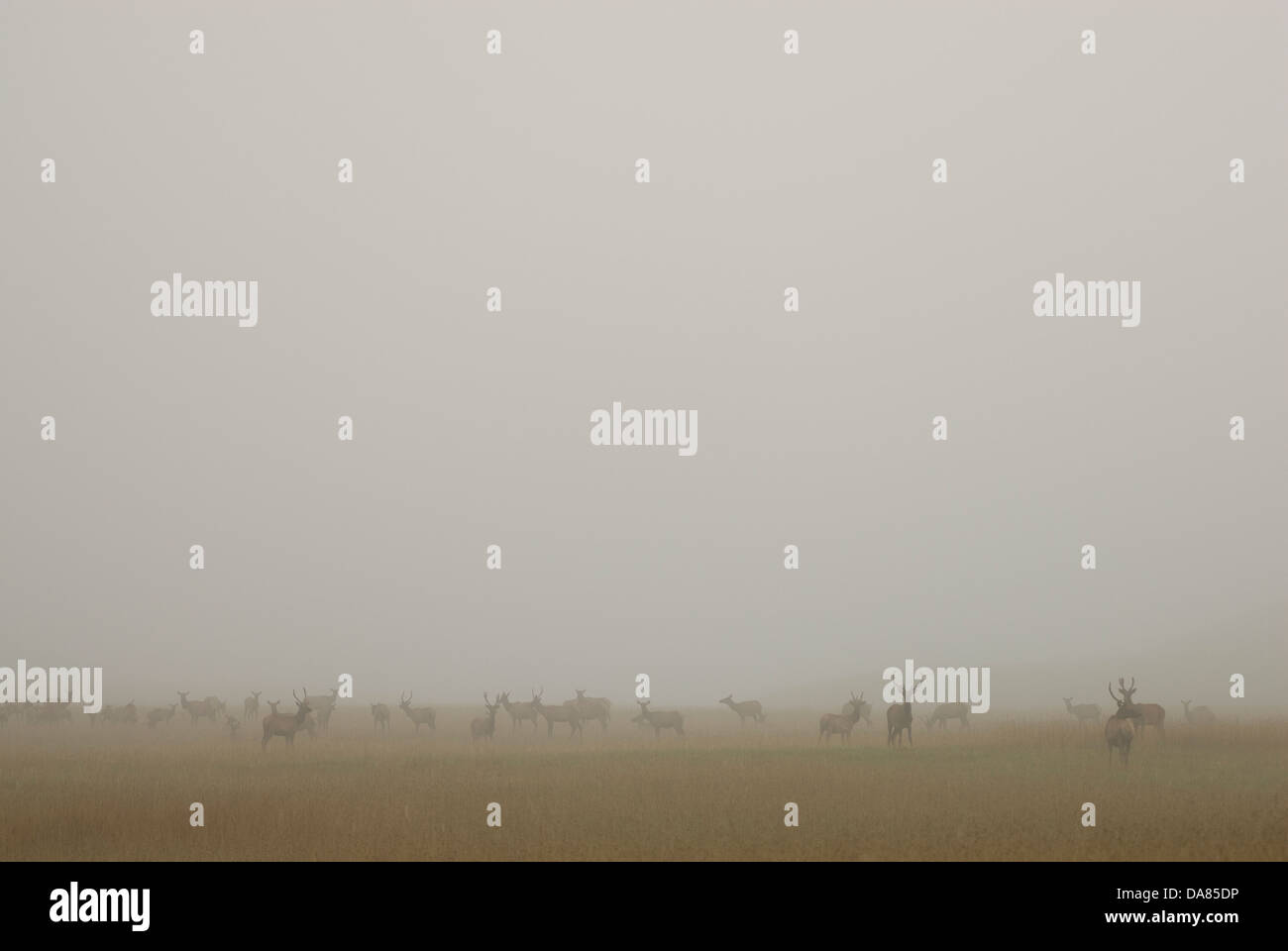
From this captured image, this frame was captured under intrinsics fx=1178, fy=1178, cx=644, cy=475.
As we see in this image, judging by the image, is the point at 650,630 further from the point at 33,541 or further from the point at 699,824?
the point at 699,824

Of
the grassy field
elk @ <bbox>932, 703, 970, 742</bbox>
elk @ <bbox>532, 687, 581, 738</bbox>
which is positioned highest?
elk @ <bbox>532, 687, 581, 738</bbox>

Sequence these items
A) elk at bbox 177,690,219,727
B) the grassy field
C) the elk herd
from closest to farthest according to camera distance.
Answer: the grassy field, the elk herd, elk at bbox 177,690,219,727

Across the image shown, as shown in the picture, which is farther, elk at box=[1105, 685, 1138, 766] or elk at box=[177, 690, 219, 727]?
elk at box=[177, 690, 219, 727]

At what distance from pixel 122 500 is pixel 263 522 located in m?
25.6

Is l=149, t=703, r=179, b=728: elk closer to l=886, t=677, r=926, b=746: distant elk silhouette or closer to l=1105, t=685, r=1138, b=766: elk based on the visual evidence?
l=886, t=677, r=926, b=746: distant elk silhouette

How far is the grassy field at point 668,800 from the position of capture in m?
18.4

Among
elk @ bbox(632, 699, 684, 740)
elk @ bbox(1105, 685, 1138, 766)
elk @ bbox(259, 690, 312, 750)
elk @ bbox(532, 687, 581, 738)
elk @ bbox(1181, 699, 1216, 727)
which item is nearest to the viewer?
elk @ bbox(1105, 685, 1138, 766)

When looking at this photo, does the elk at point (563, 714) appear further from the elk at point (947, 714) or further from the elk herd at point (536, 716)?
the elk at point (947, 714)

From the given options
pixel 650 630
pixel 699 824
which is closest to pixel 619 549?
pixel 650 630

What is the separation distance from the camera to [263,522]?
537 feet

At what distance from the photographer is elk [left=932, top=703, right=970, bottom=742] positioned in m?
33.8

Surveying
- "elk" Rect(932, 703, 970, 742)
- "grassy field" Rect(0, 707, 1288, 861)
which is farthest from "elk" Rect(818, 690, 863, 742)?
"elk" Rect(932, 703, 970, 742)

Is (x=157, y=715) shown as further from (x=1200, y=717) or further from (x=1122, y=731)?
(x=1200, y=717)

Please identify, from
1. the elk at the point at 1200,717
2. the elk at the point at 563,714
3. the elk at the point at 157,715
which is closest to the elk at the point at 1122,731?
the elk at the point at 1200,717
